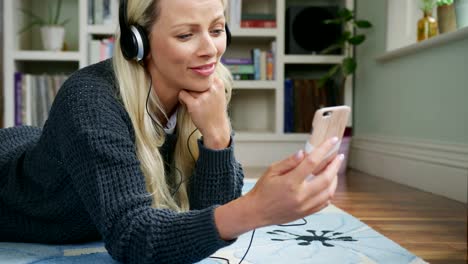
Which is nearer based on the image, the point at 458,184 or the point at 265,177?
the point at 265,177

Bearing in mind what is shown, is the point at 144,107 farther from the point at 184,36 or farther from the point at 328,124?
the point at 328,124

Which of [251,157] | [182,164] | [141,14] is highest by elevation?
[141,14]

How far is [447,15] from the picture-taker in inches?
91.9

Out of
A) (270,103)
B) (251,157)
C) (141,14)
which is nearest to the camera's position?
(141,14)

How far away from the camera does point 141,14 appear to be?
96 centimetres

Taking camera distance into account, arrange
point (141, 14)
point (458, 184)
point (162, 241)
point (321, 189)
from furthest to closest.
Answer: point (458, 184)
point (141, 14)
point (162, 241)
point (321, 189)

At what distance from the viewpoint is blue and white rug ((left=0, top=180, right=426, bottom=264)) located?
1089 mm

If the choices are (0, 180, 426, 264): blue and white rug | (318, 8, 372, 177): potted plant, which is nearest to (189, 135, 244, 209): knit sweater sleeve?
(0, 180, 426, 264): blue and white rug

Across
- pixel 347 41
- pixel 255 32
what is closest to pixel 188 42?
Result: pixel 347 41

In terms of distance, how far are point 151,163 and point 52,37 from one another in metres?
2.78

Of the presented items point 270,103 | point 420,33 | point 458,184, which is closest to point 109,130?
point 458,184

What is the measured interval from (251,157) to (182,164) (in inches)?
92.8

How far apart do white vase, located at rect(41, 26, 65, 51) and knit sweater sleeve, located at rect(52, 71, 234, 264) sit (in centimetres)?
277

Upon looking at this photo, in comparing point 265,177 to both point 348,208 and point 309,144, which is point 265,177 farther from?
point 348,208
